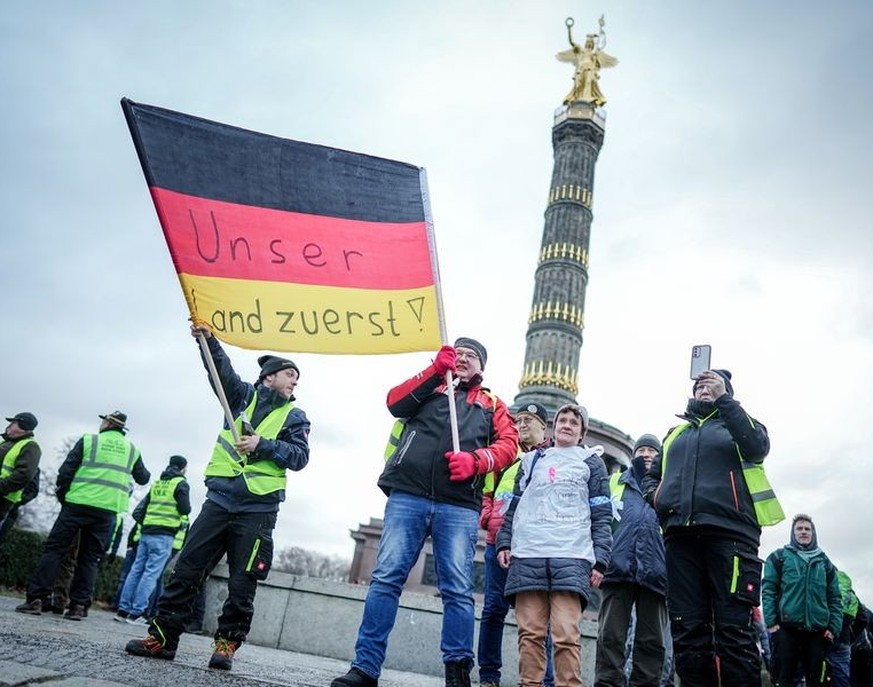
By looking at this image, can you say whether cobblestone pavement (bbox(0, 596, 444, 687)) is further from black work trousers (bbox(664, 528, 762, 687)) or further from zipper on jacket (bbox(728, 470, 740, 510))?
zipper on jacket (bbox(728, 470, 740, 510))

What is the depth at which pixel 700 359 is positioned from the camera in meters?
3.78

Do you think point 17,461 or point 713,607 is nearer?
point 713,607

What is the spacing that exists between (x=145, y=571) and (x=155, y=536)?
334 millimetres

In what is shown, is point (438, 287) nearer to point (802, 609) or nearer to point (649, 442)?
point (649, 442)

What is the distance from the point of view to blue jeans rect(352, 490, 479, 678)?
10.8 feet

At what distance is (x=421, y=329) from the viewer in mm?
3838

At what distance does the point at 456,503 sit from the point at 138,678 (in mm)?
1522

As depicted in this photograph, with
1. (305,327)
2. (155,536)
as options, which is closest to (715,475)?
(305,327)

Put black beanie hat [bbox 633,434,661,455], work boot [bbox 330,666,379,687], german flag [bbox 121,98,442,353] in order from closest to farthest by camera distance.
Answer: work boot [bbox 330,666,379,687] → german flag [bbox 121,98,442,353] → black beanie hat [bbox 633,434,661,455]

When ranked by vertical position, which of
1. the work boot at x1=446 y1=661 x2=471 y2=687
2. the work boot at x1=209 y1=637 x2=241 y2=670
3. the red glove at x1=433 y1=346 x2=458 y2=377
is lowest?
the work boot at x1=209 y1=637 x2=241 y2=670

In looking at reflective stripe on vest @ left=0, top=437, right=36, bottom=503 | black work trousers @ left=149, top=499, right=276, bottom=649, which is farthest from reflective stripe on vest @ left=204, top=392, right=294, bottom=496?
reflective stripe on vest @ left=0, top=437, right=36, bottom=503

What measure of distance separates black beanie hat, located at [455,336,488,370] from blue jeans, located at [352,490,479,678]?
2.75ft

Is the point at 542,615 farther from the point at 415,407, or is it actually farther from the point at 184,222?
the point at 184,222

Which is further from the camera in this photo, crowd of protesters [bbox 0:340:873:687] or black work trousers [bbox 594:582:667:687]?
black work trousers [bbox 594:582:667:687]
